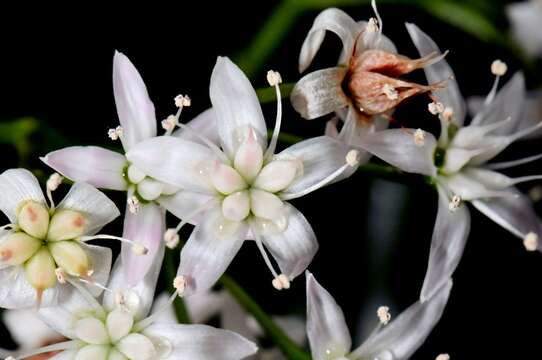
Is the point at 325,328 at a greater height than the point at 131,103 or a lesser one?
Result: lesser

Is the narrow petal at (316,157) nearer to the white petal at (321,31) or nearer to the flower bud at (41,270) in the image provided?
the white petal at (321,31)

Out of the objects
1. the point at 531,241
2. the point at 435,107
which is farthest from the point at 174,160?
the point at 531,241

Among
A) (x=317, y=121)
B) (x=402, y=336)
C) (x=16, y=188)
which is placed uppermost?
(x=16, y=188)

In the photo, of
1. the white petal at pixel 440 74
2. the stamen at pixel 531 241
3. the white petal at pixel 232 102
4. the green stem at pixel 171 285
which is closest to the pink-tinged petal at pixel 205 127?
the white petal at pixel 232 102

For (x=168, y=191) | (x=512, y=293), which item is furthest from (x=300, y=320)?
(x=168, y=191)

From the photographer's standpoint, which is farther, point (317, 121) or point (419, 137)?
point (317, 121)

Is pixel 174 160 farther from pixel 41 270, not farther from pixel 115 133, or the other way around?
pixel 41 270

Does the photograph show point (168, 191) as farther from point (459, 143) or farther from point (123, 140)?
point (459, 143)
